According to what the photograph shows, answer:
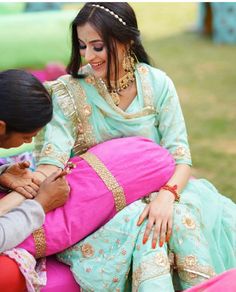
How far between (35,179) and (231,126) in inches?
108

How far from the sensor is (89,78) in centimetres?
243

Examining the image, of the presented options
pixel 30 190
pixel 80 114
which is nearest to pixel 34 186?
pixel 30 190

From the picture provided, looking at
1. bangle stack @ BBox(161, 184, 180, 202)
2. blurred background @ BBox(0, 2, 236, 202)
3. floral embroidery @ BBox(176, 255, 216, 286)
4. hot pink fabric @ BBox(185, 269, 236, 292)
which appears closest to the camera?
hot pink fabric @ BBox(185, 269, 236, 292)

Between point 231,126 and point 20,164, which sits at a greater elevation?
point 20,164

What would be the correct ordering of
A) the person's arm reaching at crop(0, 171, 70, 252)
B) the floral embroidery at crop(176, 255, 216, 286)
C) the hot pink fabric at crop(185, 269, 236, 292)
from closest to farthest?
the hot pink fabric at crop(185, 269, 236, 292)
the person's arm reaching at crop(0, 171, 70, 252)
the floral embroidery at crop(176, 255, 216, 286)

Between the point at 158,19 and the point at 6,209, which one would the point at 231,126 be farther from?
the point at 158,19

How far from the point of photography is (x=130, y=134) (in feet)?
7.84

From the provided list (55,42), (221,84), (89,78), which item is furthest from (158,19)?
(89,78)

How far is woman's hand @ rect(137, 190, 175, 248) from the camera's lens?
6.79 feet

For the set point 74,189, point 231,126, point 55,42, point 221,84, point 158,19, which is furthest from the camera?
point 158,19

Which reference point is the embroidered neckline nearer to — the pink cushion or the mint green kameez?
the mint green kameez

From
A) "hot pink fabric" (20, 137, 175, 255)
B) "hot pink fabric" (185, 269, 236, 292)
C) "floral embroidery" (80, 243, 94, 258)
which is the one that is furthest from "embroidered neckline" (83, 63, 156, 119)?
"hot pink fabric" (185, 269, 236, 292)

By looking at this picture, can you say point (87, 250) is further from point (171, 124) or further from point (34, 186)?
point (171, 124)

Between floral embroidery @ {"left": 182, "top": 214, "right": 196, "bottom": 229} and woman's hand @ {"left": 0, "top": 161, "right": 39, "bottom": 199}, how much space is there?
508 mm
